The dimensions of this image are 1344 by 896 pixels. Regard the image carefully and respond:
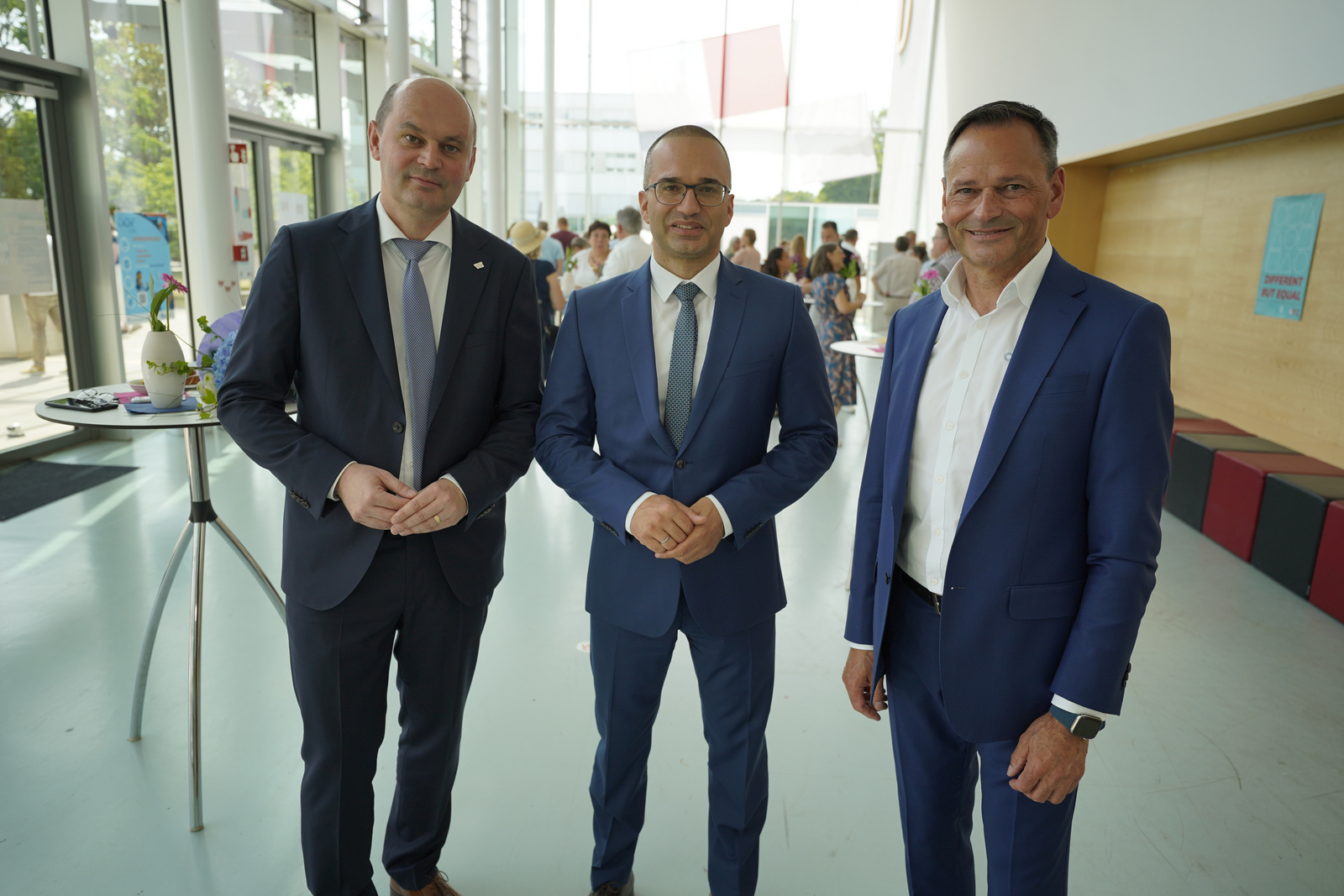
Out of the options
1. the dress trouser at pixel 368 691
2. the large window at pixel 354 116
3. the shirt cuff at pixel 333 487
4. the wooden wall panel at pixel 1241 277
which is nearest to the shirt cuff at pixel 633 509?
the dress trouser at pixel 368 691

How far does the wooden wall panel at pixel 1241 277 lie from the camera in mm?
4750

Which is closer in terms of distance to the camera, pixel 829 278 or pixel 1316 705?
pixel 1316 705

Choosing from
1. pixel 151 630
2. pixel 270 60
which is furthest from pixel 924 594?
pixel 270 60

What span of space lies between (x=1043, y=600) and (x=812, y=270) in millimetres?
6711

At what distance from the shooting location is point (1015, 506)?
4.53 feet

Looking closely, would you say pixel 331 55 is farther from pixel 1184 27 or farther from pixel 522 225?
pixel 1184 27

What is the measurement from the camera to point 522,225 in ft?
23.0

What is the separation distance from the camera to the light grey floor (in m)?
2.20

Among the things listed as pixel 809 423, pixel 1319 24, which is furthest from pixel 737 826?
pixel 1319 24

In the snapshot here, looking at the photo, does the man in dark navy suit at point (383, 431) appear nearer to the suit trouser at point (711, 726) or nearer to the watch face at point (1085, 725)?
the suit trouser at point (711, 726)

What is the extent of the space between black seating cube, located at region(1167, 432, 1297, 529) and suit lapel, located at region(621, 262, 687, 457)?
14.0 ft

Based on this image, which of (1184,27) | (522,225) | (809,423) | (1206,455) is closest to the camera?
(809,423)

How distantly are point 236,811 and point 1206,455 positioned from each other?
5239 millimetres

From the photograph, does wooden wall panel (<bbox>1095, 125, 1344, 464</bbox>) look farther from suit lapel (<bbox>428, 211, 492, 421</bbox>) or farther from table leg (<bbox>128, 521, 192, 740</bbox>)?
table leg (<bbox>128, 521, 192, 740</bbox>)
